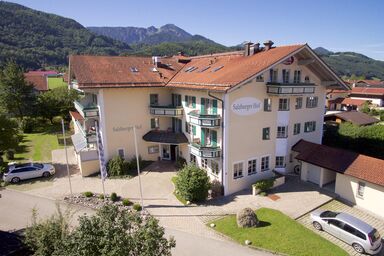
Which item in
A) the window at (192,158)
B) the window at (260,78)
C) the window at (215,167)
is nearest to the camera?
the window at (260,78)

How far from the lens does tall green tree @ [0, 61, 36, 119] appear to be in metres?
51.4

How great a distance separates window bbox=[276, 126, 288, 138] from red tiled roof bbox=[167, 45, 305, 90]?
7.10 m

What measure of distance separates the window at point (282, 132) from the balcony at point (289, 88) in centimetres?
379

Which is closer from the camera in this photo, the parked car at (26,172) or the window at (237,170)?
the window at (237,170)

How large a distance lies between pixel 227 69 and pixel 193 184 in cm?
1227

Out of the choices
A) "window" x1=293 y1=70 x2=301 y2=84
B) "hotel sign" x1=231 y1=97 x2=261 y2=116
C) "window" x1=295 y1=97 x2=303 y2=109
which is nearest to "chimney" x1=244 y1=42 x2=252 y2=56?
"window" x1=293 y1=70 x2=301 y2=84

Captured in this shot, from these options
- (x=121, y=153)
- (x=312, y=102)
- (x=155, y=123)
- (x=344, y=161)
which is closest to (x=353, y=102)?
(x=312, y=102)

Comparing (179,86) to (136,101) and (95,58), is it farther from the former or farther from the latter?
(95,58)

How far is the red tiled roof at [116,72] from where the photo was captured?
2934cm

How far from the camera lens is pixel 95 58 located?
33.6 m

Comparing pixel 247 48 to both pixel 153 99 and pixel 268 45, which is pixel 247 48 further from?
pixel 153 99

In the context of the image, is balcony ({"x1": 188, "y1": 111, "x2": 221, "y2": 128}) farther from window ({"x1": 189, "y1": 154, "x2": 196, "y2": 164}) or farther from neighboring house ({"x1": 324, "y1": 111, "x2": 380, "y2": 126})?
neighboring house ({"x1": 324, "y1": 111, "x2": 380, "y2": 126})

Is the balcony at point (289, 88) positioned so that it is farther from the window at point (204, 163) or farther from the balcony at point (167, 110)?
the balcony at point (167, 110)

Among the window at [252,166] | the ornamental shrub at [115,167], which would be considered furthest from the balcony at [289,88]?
the ornamental shrub at [115,167]
